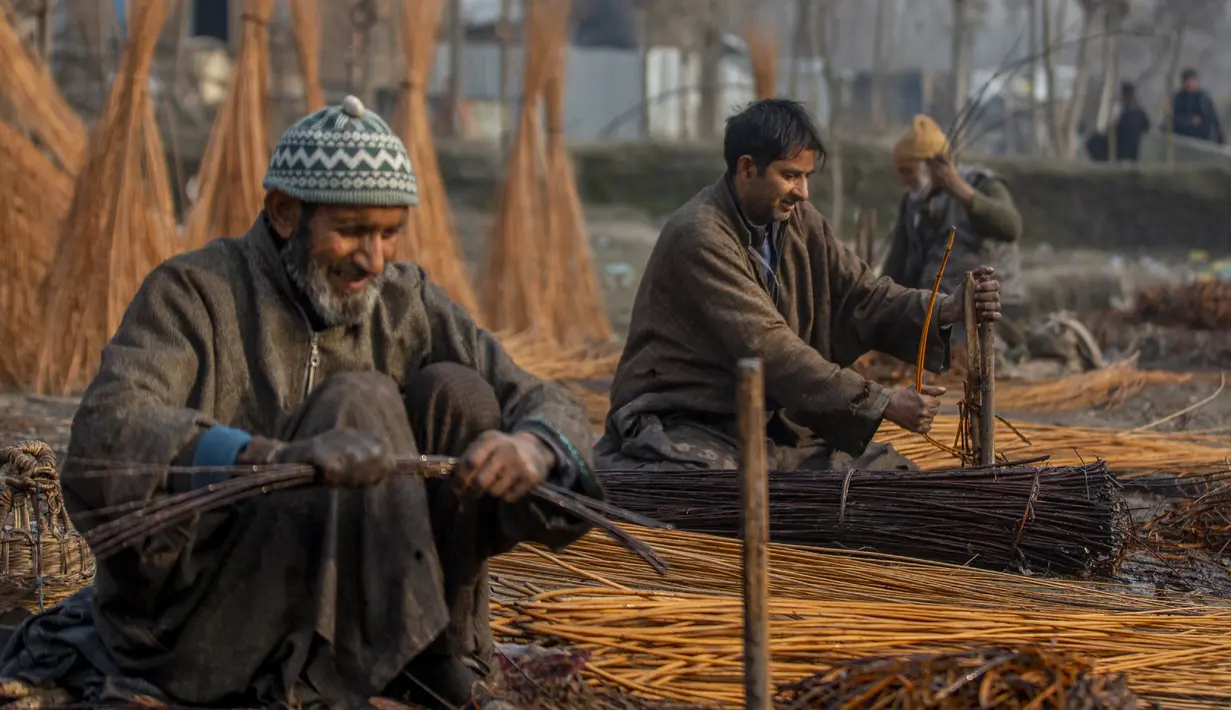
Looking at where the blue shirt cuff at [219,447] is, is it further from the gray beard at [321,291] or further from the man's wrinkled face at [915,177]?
the man's wrinkled face at [915,177]

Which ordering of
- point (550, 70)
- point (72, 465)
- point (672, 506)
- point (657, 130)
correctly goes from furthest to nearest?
point (657, 130) → point (550, 70) → point (672, 506) → point (72, 465)

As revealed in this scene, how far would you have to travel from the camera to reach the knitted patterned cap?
277cm

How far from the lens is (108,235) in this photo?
7094 millimetres

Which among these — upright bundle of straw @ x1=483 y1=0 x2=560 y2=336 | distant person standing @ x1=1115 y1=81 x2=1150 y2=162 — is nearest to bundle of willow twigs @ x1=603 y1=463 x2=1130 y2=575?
upright bundle of straw @ x1=483 y1=0 x2=560 y2=336

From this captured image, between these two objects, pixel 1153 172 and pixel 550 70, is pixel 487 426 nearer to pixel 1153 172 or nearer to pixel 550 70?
pixel 550 70

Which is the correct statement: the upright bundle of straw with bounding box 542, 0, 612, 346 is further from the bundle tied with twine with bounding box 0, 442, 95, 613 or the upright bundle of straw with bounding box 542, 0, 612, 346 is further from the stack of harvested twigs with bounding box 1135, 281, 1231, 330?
the bundle tied with twine with bounding box 0, 442, 95, 613

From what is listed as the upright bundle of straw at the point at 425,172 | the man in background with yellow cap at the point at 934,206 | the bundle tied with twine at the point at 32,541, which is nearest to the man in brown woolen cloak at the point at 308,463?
the bundle tied with twine at the point at 32,541

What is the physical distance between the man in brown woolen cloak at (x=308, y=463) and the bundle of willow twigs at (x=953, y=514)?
145 cm

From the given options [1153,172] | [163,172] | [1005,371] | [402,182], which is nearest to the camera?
[402,182]

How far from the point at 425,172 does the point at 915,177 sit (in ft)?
9.32

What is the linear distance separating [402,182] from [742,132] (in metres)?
1.81

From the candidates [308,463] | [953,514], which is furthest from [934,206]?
[308,463]

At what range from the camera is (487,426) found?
2748 mm

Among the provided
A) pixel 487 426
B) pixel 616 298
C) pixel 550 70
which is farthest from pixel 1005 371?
pixel 487 426
